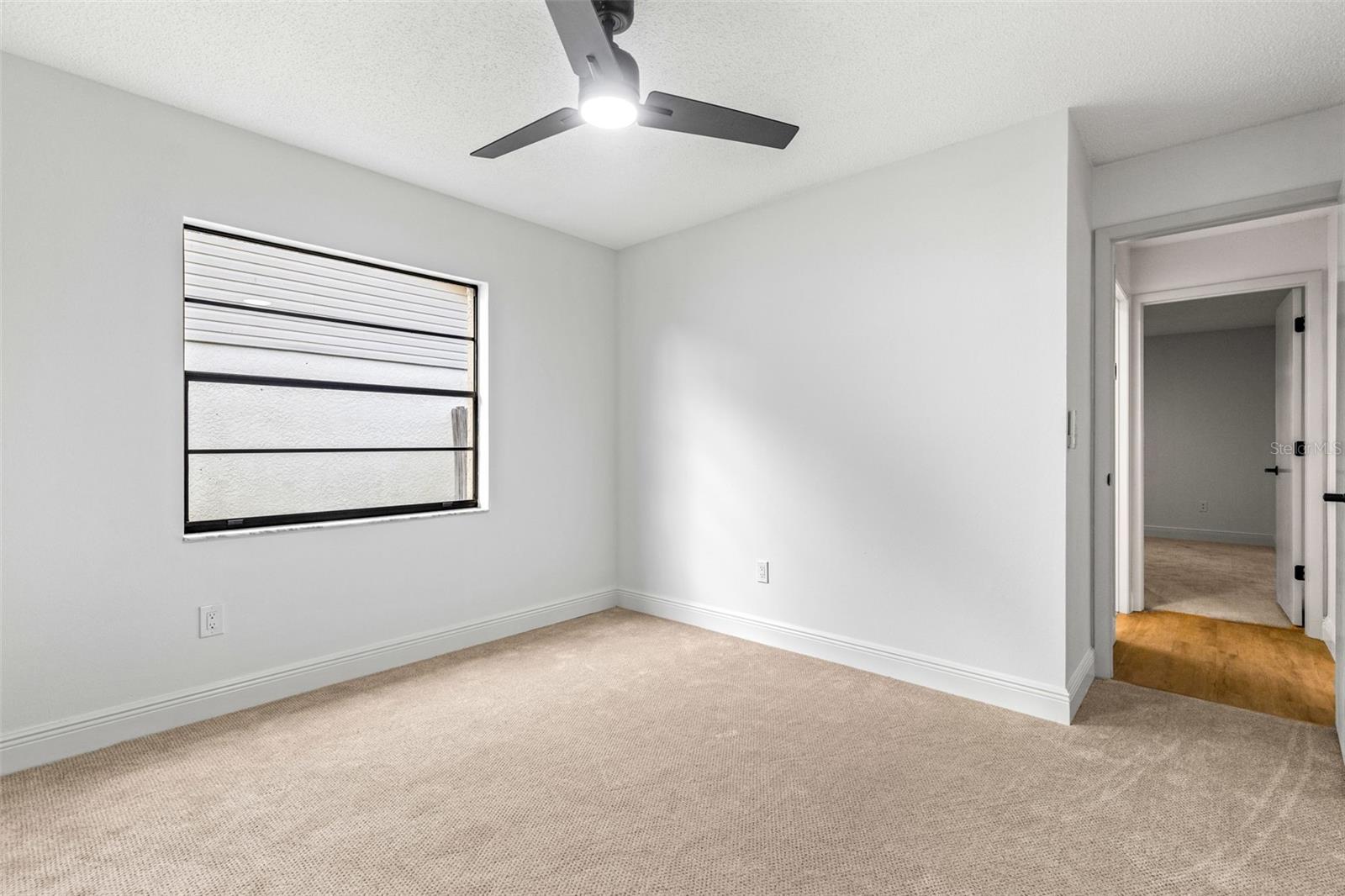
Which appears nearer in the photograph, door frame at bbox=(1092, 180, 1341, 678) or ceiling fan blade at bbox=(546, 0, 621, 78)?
ceiling fan blade at bbox=(546, 0, 621, 78)

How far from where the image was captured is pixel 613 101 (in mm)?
1822

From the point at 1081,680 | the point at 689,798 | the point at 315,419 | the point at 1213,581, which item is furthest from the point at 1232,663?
the point at 315,419

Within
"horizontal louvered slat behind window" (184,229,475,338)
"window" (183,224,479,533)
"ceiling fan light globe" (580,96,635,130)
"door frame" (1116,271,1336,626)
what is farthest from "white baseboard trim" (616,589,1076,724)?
"ceiling fan light globe" (580,96,635,130)

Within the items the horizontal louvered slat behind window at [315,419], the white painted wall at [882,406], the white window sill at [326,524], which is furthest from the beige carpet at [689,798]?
the horizontal louvered slat behind window at [315,419]

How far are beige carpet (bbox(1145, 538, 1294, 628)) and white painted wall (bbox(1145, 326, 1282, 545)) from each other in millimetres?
323

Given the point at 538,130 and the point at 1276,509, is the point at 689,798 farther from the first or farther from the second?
the point at 1276,509

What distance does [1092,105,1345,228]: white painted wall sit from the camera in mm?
2539

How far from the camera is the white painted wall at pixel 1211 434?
6.55 m

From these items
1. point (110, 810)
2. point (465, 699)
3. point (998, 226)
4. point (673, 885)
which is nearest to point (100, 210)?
point (110, 810)

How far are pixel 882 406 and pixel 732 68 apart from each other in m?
1.65

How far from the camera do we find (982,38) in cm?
212

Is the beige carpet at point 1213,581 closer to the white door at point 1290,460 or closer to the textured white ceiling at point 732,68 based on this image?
the white door at point 1290,460

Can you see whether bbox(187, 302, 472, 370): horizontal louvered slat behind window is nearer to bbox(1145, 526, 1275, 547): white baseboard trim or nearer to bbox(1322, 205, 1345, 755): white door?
bbox(1322, 205, 1345, 755): white door

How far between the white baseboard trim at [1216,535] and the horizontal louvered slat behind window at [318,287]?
7.79 m
